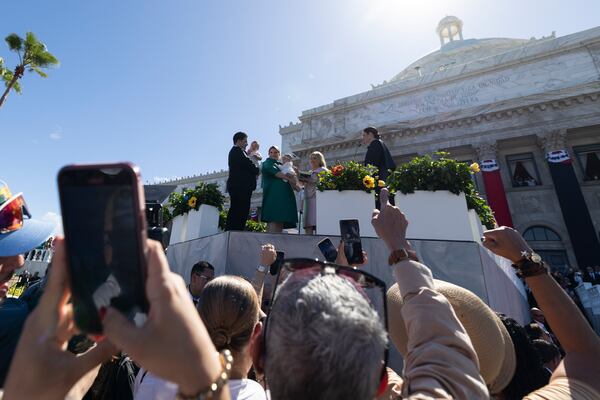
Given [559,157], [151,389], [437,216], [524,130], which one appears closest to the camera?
[151,389]

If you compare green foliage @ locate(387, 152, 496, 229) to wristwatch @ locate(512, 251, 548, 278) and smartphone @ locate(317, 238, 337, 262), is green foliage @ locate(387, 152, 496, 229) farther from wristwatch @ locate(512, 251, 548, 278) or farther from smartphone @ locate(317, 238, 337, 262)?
wristwatch @ locate(512, 251, 548, 278)

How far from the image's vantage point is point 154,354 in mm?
601

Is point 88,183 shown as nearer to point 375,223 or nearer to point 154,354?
point 154,354

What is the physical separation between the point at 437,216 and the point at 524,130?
1849cm

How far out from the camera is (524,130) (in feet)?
61.5

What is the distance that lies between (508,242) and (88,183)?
1853 millimetres

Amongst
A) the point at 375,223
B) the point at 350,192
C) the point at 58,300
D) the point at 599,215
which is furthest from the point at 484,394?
the point at 599,215

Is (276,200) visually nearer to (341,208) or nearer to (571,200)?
(341,208)

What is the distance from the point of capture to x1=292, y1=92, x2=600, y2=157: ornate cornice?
58.3 ft

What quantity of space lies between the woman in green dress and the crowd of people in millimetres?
3982

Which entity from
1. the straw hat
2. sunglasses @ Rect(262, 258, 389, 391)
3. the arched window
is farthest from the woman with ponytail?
the arched window

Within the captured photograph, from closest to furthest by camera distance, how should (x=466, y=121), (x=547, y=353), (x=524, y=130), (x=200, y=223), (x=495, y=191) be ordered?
(x=547, y=353) < (x=200, y=223) < (x=495, y=191) < (x=524, y=130) < (x=466, y=121)

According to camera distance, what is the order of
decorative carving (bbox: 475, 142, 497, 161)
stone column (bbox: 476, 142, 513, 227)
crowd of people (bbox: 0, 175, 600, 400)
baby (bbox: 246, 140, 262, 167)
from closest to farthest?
1. crowd of people (bbox: 0, 175, 600, 400)
2. baby (bbox: 246, 140, 262, 167)
3. stone column (bbox: 476, 142, 513, 227)
4. decorative carving (bbox: 475, 142, 497, 161)

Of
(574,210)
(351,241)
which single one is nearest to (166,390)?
(351,241)
